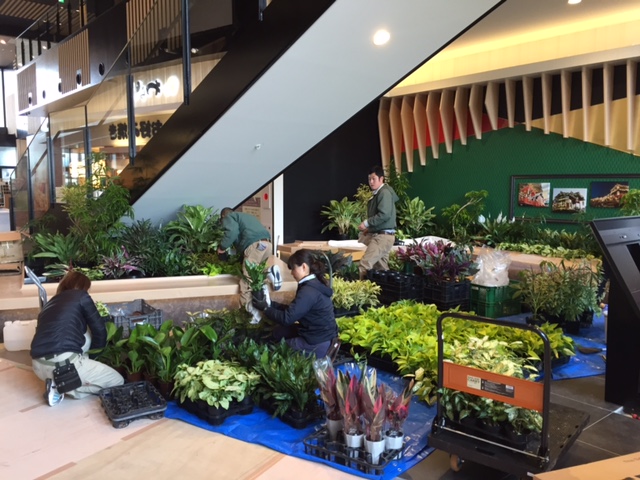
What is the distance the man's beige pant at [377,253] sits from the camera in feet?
22.0

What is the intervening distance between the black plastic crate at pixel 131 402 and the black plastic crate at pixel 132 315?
0.75 m

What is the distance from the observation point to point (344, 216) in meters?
11.2

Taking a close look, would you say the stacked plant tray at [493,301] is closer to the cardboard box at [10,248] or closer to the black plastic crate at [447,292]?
the black plastic crate at [447,292]

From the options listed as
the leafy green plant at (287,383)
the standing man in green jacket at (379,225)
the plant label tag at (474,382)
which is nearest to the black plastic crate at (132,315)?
the leafy green plant at (287,383)

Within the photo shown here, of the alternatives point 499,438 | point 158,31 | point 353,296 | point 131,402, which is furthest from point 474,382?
point 158,31

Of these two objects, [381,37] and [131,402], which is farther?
[381,37]

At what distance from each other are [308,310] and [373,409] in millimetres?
1414

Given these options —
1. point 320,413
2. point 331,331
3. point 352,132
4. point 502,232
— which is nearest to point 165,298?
point 331,331

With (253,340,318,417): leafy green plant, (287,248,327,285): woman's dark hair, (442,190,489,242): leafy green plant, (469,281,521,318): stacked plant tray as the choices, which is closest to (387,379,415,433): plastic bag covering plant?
(253,340,318,417): leafy green plant

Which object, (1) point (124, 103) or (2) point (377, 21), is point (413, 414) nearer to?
(2) point (377, 21)

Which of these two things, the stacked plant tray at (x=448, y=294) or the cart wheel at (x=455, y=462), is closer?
the cart wheel at (x=455, y=462)

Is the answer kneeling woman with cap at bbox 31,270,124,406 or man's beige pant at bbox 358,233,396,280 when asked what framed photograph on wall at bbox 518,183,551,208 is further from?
kneeling woman with cap at bbox 31,270,124,406

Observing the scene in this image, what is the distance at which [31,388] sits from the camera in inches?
162

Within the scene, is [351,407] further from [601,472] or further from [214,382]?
[601,472]
